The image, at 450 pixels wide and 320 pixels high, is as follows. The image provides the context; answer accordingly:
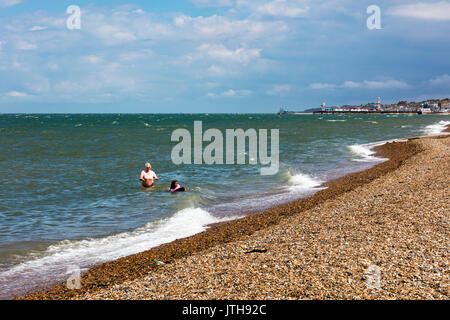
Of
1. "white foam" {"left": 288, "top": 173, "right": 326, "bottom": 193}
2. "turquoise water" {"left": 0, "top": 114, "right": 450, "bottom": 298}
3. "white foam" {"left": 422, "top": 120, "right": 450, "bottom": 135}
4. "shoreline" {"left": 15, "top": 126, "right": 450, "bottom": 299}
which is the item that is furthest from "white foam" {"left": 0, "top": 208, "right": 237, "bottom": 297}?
"white foam" {"left": 422, "top": 120, "right": 450, "bottom": 135}

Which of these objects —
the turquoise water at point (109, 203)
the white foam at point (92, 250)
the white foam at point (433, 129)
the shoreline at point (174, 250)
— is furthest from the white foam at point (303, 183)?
the white foam at point (433, 129)

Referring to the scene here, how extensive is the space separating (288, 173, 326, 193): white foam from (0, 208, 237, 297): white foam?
20.1ft

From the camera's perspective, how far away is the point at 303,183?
2097 centimetres

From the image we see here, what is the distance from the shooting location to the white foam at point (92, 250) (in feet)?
29.7

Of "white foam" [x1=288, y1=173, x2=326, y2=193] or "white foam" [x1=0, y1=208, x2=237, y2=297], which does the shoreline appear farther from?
"white foam" [x1=288, y1=173, x2=326, y2=193]

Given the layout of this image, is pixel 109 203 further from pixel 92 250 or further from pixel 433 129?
pixel 433 129

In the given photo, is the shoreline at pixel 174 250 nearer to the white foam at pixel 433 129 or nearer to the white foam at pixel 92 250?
the white foam at pixel 92 250

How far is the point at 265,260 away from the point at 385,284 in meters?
2.37

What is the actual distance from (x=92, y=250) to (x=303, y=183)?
12.9 metres

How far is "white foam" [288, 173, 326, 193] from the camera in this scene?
1901cm

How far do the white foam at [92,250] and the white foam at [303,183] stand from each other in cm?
612

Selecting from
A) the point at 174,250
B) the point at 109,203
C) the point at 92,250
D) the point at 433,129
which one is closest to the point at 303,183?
the point at 109,203
